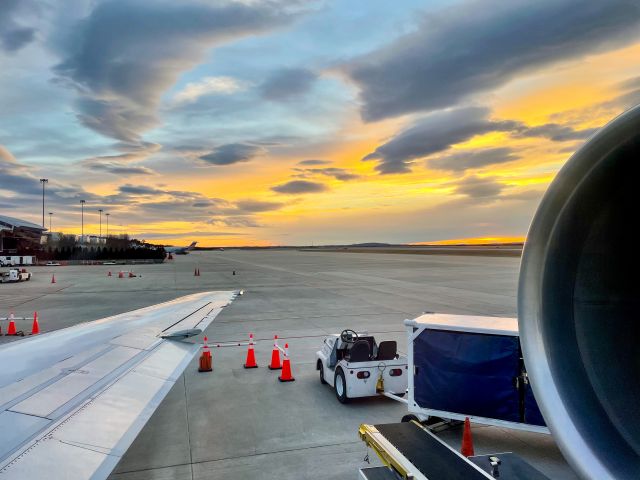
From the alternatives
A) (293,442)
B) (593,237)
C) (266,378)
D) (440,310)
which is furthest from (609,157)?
(440,310)

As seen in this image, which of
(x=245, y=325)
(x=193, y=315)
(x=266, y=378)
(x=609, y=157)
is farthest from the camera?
(x=245, y=325)

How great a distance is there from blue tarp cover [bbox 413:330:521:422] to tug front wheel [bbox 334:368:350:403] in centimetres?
176

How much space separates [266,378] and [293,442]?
3.91 m

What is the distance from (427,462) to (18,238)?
110m

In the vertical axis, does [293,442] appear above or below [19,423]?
below

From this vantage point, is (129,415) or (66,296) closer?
(129,415)

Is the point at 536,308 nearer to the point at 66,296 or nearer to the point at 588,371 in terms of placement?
the point at 588,371

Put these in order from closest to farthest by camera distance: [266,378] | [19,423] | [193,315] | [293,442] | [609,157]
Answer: [609,157] < [19,423] < [293,442] < [193,315] < [266,378]

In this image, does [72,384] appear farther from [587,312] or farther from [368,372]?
[368,372]

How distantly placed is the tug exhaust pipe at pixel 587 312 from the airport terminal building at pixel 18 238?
3831 inches

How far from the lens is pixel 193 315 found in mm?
9383

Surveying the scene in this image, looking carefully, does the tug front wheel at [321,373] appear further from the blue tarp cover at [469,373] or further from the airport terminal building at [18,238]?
the airport terminal building at [18,238]

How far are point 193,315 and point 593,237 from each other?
8.14 meters

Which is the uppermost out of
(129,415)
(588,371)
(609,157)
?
(609,157)
